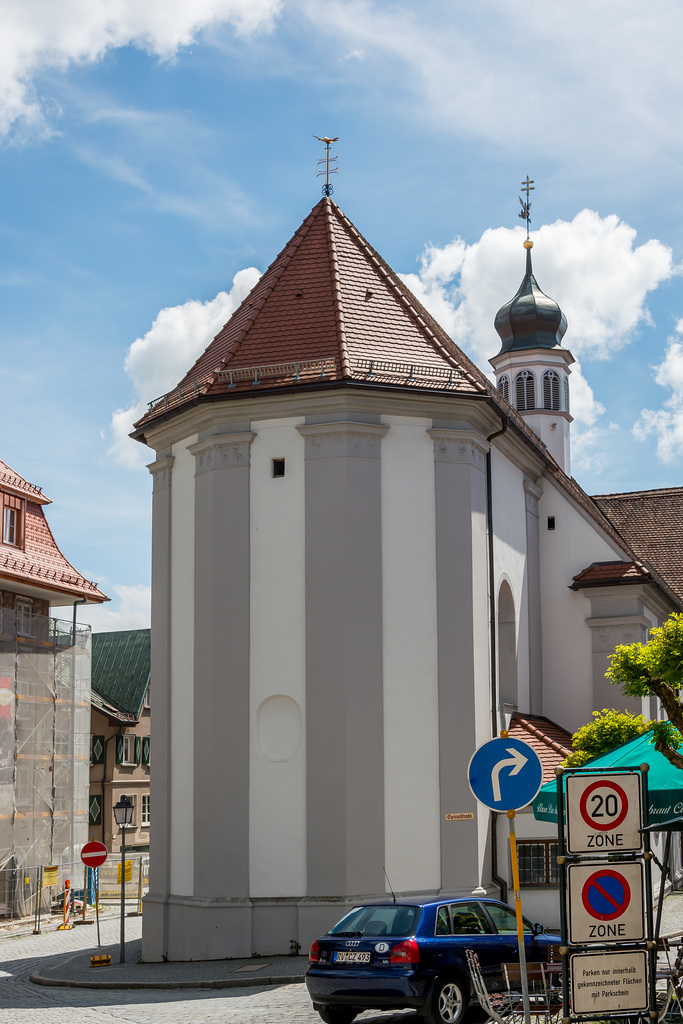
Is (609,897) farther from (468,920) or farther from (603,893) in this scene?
(468,920)

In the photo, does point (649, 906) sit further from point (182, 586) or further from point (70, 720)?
point (70, 720)

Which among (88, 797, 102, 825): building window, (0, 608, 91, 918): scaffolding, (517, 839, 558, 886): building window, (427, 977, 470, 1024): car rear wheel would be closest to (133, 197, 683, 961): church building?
(517, 839, 558, 886): building window

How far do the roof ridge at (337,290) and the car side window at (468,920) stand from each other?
933 centimetres

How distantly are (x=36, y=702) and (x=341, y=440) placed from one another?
17.4m

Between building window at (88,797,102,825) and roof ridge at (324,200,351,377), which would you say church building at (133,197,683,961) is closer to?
roof ridge at (324,200,351,377)

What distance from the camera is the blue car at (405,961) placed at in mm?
11297

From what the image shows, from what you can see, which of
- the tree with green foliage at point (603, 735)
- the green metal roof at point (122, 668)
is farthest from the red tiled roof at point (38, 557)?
the tree with green foliage at point (603, 735)

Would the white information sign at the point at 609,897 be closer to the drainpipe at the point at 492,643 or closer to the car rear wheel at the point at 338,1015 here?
the car rear wheel at the point at 338,1015

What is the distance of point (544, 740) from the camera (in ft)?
73.5

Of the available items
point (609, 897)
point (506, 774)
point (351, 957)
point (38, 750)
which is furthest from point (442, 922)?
point (38, 750)

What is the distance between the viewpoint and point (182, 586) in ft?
66.2

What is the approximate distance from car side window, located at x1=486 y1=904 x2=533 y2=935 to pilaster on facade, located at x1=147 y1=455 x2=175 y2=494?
1044 cm

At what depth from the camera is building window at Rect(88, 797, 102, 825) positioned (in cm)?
4797

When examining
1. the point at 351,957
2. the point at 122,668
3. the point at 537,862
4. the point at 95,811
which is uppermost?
the point at 122,668
